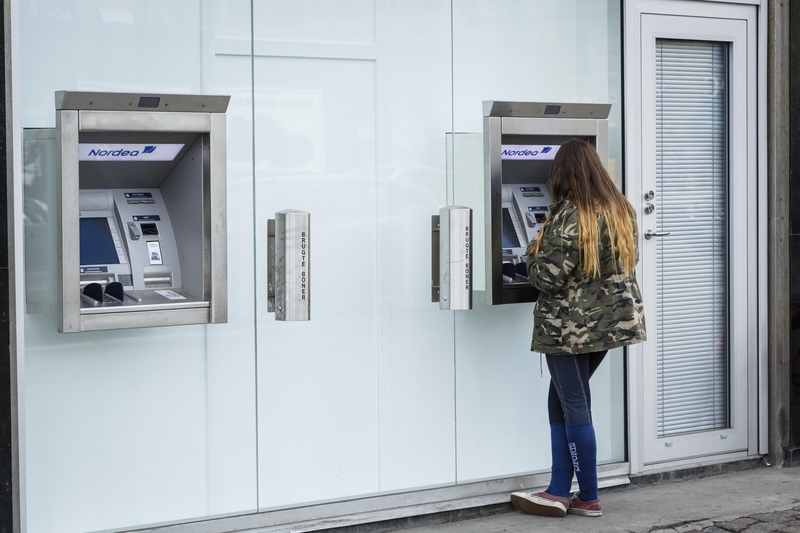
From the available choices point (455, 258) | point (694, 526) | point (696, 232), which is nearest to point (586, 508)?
point (694, 526)

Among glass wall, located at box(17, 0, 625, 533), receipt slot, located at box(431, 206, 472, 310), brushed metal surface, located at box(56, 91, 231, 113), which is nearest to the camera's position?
brushed metal surface, located at box(56, 91, 231, 113)

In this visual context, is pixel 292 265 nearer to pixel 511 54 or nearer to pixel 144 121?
pixel 144 121

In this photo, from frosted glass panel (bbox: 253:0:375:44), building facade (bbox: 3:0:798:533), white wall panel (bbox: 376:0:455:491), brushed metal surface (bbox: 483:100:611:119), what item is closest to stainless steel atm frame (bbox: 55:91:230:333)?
building facade (bbox: 3:0:798:533)

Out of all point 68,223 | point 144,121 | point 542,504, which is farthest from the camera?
point 542,504

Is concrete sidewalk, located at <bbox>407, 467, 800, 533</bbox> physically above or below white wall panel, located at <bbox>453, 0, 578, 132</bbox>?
below

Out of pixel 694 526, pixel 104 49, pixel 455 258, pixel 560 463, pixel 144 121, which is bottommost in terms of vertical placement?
pixel 694 526

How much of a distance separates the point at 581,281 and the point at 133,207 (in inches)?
75.4

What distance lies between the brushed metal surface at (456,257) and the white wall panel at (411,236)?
208 millimetres

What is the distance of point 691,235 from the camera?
17.2 feet

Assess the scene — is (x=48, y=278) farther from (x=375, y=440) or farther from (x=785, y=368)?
(x=785, y=368)

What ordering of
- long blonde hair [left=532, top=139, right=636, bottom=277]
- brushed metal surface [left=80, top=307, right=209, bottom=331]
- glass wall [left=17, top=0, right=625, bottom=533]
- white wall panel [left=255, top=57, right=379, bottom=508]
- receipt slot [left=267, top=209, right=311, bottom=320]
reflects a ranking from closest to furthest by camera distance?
brushed metal surface [left=80, top=307, right=209, bottom=331], glass wall [left=17, top=0, right=625, bottom=533], receipt slot [left=267, top=209, right=311, bottom=320], long blonde hair [left=532, top=139, right=636, bottom=277], white wall panel [left=255, top=57, right=379, bottom=508]

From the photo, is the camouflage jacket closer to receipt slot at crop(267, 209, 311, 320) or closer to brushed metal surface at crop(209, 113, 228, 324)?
receipt slot at crop(267, 209, 311, 320)

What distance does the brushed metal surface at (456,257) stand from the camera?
14.1 feet

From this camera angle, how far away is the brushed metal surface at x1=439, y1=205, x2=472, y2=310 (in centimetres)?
430
